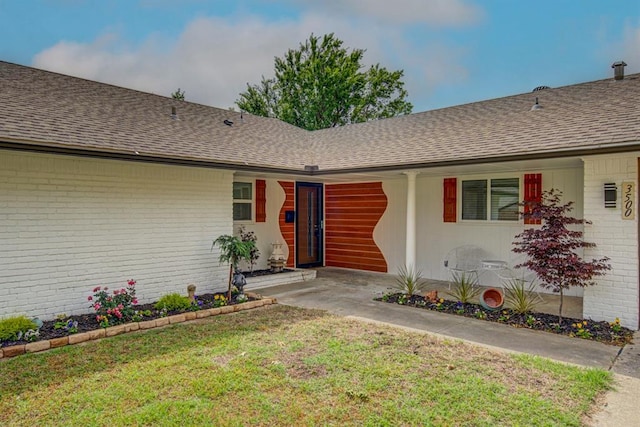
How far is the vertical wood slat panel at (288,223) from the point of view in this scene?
1079cm

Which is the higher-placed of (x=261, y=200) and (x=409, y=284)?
(x=261, y=200)

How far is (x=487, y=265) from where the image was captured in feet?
25.8

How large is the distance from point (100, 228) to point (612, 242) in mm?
7949

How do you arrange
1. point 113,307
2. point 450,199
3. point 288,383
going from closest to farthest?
point 288,383 → point 113,307 → point 450,199

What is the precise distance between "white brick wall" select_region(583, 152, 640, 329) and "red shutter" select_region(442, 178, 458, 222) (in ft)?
10.8

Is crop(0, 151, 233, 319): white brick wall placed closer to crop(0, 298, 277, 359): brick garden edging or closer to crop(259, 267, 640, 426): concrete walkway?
crop(0, 298, 277, 359): brick garden edging

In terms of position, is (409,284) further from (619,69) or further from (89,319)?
(619,69)

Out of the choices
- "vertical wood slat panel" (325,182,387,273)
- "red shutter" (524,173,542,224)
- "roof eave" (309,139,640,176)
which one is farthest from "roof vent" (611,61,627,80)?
"vertical wood slat panel" (325,182,387,273)

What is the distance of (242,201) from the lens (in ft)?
32.6

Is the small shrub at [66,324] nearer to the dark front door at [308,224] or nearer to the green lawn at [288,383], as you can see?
the green lawn at [288,383]

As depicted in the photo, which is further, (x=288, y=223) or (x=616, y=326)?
(x=288, y=223)

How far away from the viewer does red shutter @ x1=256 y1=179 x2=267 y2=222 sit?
10.2m

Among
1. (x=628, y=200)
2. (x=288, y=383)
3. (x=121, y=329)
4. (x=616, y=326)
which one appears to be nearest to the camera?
(x=288, y=383)

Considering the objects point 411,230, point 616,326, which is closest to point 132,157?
point 411,230
